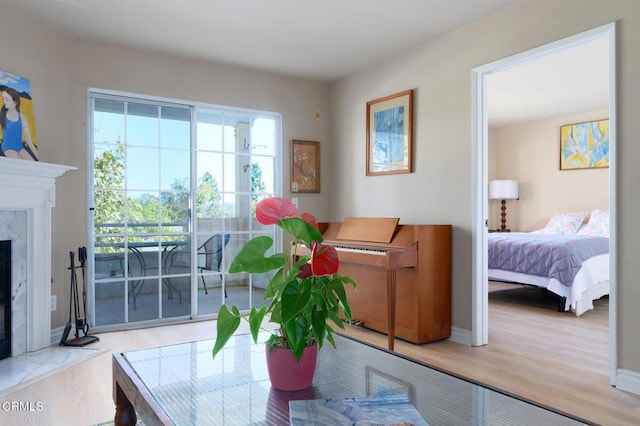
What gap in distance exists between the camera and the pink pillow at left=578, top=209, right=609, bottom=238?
18.3ft

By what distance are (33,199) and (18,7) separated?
132 cm

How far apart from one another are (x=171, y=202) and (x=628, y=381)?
358 centimetres

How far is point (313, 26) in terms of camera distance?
338 cm

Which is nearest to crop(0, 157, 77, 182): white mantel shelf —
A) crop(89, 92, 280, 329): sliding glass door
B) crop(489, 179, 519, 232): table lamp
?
crop(89, 92, 280, 329): sliding glass door

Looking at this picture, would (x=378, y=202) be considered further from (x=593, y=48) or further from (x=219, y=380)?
(x=219, y=380)

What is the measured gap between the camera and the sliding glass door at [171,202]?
148 inches

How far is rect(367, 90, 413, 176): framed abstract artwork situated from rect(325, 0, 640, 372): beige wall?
74 millimetres

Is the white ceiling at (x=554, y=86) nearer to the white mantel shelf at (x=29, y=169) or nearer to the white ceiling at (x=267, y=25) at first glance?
the white ceiling at (x=267, y=25)

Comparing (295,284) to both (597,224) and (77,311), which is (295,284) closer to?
(77,311)

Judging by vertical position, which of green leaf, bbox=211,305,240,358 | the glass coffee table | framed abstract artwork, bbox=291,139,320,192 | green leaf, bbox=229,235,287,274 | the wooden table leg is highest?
framed abstract artwork, bbox=291,139,320,192

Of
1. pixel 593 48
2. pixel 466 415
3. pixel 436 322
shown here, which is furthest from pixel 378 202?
pixel 466 415

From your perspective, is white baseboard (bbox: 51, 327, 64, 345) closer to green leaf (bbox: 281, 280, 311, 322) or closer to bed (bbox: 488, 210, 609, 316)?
green leaf (bbox: 281, 280, 311, 322)

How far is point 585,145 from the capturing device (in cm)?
636

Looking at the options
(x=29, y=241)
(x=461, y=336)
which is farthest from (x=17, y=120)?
→ (x=461, y=336)
